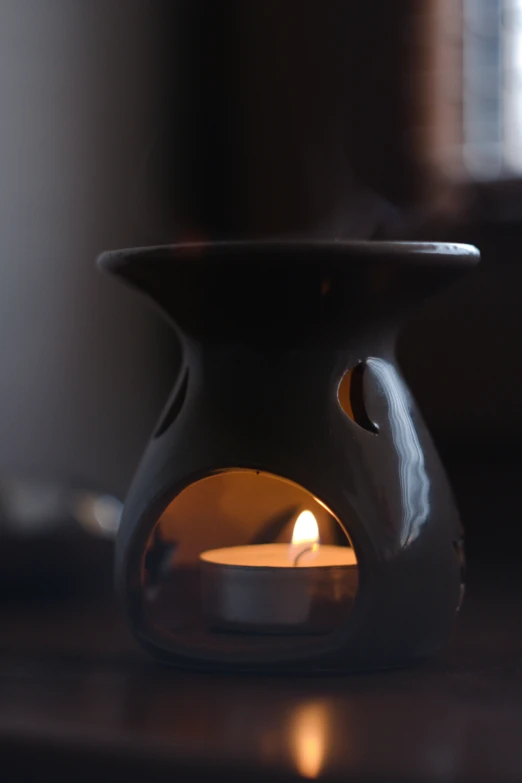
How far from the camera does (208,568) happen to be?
547 millimetres

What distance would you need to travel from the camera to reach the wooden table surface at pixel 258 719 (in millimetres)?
402

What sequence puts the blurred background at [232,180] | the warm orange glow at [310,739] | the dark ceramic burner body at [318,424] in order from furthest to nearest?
the blurred background at [232,180]
the dark ceramic burner body at [318,424]
the warm orange glow at [310,739]

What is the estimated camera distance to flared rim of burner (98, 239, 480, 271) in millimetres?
481

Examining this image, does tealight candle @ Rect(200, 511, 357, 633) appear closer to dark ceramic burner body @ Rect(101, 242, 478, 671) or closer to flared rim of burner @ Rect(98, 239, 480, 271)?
dark ceramic burner body @ Rect(101, 242, 478, 671)

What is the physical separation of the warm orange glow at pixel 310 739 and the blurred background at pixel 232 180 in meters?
0.37

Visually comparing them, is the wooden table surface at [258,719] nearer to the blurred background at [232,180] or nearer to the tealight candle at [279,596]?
the tealight candle at [279,596]

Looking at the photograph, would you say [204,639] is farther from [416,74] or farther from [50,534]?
[416,74]

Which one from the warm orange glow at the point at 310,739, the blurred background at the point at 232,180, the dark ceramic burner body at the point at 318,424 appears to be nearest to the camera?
the warm orange glow at the point at 310,739

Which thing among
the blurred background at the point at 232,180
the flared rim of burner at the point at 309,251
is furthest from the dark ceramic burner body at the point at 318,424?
the blurred background at the point at 232,180

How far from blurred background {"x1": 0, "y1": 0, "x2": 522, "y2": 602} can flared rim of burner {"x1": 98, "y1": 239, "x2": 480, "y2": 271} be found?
333mm

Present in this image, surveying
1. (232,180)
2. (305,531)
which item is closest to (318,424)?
(305,531)

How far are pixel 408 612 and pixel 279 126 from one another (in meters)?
0.72

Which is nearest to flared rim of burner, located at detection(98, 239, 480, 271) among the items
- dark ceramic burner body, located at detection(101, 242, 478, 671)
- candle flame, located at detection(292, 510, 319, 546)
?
dark ceramic burner body, located at detection(101, 242, 478, 671)

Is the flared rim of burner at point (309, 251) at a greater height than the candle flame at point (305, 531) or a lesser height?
greater
